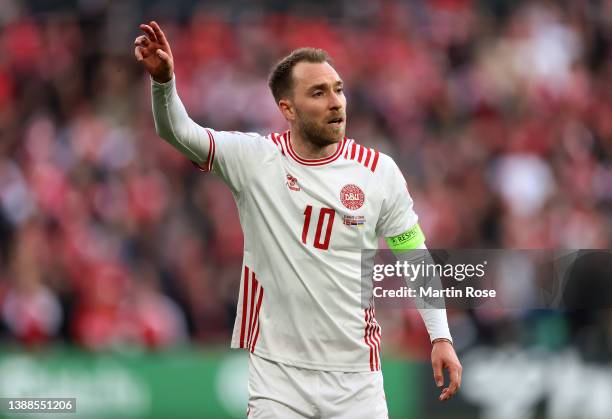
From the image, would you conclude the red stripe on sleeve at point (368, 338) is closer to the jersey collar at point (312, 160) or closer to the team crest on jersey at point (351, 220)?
the team crest on jersey at point (351, 220)

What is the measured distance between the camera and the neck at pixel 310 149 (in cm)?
539

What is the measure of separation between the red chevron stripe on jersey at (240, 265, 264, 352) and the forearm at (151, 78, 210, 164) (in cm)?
58

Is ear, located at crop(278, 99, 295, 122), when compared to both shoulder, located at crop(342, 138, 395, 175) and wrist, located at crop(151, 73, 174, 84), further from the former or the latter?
wrist, located at crop(151, 73, 174, 84)

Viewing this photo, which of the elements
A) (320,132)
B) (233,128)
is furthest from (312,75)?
(233,128)

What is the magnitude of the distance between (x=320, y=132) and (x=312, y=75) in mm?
282

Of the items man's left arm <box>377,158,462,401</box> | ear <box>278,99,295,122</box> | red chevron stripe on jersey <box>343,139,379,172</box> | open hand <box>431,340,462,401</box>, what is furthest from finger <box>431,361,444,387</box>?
ear <box>278,99,295,122</box>

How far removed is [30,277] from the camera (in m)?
10.7

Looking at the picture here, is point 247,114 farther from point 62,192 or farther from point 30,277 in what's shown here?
point 30,277

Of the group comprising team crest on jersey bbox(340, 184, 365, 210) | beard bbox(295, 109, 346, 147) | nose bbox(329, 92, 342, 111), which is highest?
nose bbox(329, 92, 342, 111)

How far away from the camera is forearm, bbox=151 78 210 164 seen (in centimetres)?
505

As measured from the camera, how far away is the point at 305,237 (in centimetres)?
525
